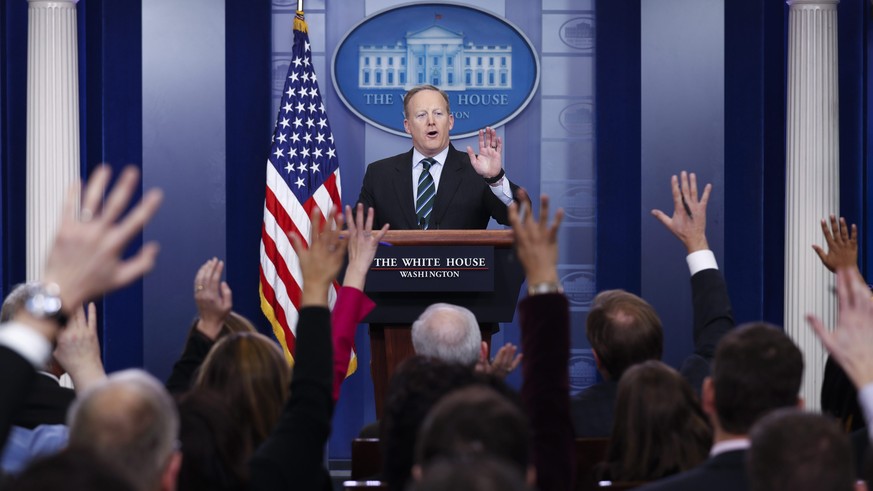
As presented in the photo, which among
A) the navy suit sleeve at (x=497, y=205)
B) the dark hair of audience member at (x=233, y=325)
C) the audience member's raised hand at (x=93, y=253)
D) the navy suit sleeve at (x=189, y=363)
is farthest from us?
the navy suit sleeve at (x=497, y=205)

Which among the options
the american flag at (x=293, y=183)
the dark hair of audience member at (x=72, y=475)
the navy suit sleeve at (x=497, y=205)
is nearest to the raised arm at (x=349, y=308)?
the dark hair of audience member at (x=72, y=475)

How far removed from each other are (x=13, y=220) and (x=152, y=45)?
4.62 feet

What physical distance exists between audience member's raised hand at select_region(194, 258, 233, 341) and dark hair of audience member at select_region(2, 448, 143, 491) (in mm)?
1877

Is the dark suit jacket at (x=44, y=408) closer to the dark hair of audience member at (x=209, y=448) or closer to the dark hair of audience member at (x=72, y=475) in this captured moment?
the dark hair of audience member at (x=209, y=448)

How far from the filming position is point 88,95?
716 cm

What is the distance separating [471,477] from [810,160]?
5.93 metres

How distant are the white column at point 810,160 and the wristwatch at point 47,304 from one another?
18.8 feet

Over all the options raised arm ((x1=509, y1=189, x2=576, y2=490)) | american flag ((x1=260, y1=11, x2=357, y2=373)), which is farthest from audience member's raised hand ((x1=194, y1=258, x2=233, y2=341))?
american flag ((x1=260, y1=11, x2=357, y2=373))

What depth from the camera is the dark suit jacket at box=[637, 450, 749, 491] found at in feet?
6.98

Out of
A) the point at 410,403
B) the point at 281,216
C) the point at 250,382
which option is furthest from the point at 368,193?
the point at 410,403

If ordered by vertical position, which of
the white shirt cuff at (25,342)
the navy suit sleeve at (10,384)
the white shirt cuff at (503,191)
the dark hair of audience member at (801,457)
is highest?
the white shirt cuff at (503,191)

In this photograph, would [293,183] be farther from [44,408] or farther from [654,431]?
[654,431]

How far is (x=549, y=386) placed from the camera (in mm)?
2273

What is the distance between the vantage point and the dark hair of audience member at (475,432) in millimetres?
1671
